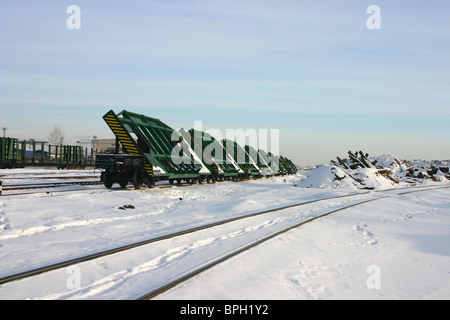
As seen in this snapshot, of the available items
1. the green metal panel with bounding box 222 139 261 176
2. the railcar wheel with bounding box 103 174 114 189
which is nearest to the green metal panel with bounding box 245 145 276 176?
the green metal panel with bounding box 222 139 261 176

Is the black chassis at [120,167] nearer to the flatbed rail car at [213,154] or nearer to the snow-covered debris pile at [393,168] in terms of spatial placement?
the flatbed rail car at [213,154]

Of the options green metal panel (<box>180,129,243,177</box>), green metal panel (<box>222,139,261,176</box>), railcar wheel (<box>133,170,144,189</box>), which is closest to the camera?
railcar wheel (<box>133,170,144,189</box>)

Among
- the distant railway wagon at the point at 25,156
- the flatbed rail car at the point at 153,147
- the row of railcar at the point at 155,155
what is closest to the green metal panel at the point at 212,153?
the row of railcar at the point at 155,155

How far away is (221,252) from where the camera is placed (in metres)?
6.21

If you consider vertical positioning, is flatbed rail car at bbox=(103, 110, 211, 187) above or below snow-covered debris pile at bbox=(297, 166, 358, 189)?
above

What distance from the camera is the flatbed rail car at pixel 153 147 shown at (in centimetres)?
1534

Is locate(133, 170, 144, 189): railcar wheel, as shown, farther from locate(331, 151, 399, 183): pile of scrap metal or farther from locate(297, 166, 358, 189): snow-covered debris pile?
locate(331, 151, 399, 183): pile of scrap metal

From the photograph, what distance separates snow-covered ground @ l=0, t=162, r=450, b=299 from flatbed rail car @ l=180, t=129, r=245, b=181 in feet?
32.4

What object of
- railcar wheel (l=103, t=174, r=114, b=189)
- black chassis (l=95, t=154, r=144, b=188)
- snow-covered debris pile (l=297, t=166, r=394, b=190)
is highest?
black chassis (l=95, t=154, r=144, b=188)

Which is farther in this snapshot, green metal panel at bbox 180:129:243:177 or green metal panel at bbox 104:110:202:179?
green metal panel at bbox 180:129:243:177

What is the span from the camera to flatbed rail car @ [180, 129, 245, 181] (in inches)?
870

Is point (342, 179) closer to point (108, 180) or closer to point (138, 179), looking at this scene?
point (138, 179)
